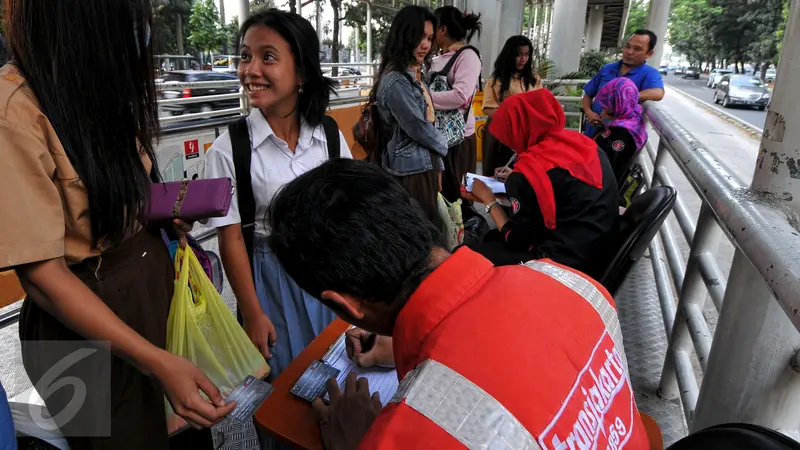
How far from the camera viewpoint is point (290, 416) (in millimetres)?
1097

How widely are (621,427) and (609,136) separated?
3.17m

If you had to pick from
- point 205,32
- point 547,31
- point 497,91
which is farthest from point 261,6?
point 547,31

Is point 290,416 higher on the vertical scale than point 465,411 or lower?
lower

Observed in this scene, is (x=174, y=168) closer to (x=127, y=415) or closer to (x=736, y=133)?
(x=127, y=415)

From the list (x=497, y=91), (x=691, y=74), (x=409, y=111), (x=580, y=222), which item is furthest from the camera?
(x=691, y=74)

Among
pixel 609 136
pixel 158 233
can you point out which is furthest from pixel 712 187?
pixel 609 136

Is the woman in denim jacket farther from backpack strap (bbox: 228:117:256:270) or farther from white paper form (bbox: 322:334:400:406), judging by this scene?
white paper form (bbox: 322:334:400:406)

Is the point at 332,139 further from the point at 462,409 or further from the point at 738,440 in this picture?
the point at 738,440

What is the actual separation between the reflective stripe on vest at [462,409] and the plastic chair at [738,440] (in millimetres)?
224

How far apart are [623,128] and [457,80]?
1.27 metres

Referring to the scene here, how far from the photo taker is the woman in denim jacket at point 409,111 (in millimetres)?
2650

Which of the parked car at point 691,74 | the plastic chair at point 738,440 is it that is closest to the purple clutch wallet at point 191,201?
the plastic chair at point 738,440

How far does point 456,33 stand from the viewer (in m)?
3.69

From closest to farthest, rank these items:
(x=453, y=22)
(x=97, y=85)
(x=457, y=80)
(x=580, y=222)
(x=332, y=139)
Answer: (x=97, y=85), (x=332, y=139), (x=580, y=222), (x=457, y=80), (x=453, y=22)
